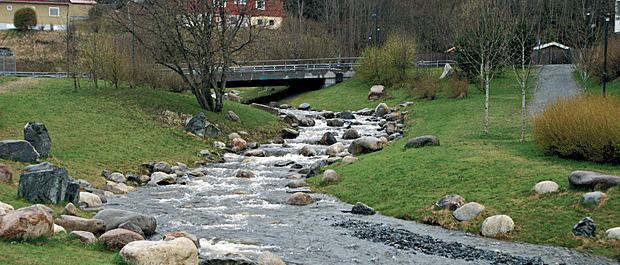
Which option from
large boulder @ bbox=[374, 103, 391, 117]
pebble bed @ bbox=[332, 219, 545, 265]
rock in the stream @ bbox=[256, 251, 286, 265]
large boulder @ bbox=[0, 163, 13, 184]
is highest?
large boulder @ bbox=[374, 103, 391, 117]

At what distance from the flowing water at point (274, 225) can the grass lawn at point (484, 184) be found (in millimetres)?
689

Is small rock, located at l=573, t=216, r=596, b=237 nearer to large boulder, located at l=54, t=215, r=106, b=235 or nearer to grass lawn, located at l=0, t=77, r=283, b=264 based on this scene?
grass lawn, located at l=0, t=77, r=283, b=264

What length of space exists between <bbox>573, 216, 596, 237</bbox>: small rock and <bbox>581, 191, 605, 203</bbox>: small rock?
3.99ft

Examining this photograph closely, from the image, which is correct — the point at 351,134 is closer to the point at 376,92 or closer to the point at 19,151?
the point at 376,92

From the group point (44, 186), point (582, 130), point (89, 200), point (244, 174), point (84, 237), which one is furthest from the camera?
point (244, 174)

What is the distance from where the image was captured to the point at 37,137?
20.5 meters

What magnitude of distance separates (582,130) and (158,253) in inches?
586

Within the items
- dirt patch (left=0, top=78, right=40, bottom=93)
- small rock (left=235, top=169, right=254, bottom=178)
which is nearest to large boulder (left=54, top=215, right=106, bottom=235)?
small rock (left=235, top=169, right=254, bottom=178)

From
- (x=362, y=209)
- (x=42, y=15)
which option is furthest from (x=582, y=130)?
(x=42, y=15)

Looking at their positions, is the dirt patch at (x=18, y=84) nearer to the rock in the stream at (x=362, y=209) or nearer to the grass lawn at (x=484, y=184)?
the grass lawn at (x=484, y=184)

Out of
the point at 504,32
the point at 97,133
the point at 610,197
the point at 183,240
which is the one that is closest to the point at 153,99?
the point at 97,133

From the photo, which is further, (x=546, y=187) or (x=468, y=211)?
(x=546, y=187)

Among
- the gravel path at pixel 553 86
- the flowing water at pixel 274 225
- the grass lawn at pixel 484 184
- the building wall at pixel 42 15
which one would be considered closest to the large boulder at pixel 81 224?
the flowing water at pixel 274 225

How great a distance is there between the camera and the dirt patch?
35031 mm
